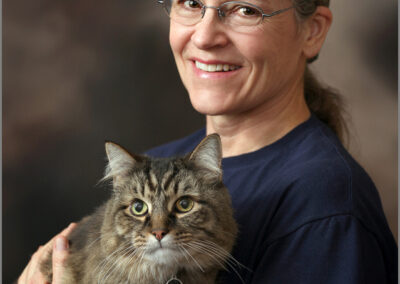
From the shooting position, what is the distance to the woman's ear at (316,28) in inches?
82.4

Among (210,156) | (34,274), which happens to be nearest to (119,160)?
(210,156)

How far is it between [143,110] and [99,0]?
0.77 metres

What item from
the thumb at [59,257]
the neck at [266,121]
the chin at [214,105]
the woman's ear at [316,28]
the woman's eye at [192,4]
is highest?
the woman's eye at [192,4]

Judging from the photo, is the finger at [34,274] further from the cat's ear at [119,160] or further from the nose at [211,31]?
the nose at [211,31]

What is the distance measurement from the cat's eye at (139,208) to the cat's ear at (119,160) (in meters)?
0.15

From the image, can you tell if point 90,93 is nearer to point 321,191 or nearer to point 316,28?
point 316,28

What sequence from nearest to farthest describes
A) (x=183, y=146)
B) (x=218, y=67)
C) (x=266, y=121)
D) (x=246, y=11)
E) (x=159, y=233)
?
(x=159, y=233)
(x=246, y=11)
(x=218, y=67)
(x=266, y=121)
(x=183, y=146)

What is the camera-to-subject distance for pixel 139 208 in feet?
5.64

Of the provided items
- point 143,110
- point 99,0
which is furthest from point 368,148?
point 99,0

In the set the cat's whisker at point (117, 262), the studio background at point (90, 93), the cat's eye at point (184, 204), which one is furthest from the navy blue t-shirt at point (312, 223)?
the studio background at point (90, 93)

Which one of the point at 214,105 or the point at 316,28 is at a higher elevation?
the point at 316,28

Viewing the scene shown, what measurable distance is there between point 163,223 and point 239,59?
2.39ft

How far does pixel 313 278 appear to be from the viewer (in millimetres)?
1581

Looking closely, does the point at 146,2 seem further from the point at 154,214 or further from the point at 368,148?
the point at 154,214
